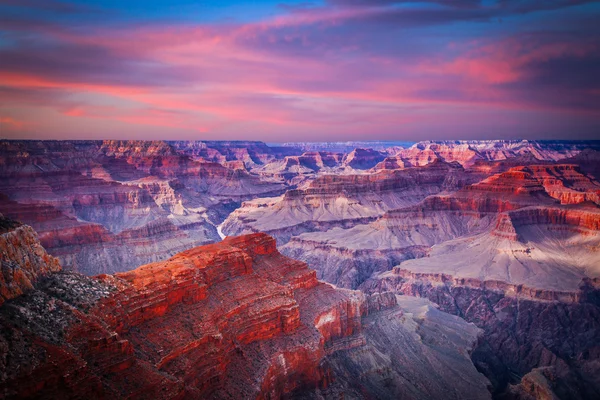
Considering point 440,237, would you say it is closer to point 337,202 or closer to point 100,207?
point 337,202

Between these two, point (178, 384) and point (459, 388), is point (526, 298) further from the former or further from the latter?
point (178, 384)

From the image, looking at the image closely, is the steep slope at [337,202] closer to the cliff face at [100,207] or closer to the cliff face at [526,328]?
the cliff face at [100,207]

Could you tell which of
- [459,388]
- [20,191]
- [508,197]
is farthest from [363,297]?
[20,191]

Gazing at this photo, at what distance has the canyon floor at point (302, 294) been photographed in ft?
91.5

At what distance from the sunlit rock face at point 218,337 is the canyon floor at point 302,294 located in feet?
0.45

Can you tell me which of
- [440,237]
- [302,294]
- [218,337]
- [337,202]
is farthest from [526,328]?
[337,202]

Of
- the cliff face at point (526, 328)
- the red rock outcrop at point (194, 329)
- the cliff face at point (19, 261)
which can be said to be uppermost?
the cliff face at point (19, 261)

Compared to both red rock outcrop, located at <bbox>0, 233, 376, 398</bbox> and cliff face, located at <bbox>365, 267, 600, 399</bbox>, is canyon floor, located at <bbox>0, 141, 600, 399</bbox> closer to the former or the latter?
red rock outcrop, located at <bbox>0, 233, 376, 398</bbox>

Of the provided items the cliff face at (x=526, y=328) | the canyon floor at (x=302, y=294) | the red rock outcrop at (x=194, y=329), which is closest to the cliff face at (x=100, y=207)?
the canyon floor at (x=302, y=294)

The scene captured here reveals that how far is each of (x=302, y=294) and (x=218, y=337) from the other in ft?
51.7

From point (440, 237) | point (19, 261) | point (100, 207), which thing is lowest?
point (440, 237)

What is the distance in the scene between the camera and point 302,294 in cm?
4969

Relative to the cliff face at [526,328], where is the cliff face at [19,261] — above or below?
above

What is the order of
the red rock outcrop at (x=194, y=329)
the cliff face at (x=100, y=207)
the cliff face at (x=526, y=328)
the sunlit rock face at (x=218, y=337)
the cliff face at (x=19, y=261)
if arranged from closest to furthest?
the sunlit rock face at (x=218, y=337) < the red rock outcrop at (x=194, y=329) < the cliff face at (x=19, y=261) < the cliff face at (x=526, y=328) < the cliff face at (x=100, y=207)
